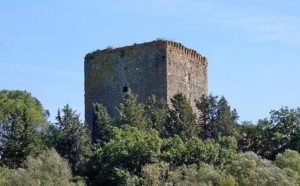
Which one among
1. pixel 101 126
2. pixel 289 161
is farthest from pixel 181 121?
pixel 289 161

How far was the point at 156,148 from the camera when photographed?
48.1m

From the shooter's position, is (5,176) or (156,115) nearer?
(5,176)

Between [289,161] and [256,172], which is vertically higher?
[289,161]

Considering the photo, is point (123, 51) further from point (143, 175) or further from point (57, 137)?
point (143, 175)

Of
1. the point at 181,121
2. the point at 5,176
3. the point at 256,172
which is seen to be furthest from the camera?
the point at 181,121

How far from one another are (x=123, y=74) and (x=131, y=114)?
684cm

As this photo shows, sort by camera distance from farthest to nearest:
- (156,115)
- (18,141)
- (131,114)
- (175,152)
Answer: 1. (156,115)
2. (131,114)
3. (18,141)
4. (175,152)

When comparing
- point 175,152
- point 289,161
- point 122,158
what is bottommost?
point 289,161

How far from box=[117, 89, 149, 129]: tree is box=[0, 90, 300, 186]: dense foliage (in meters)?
0.06

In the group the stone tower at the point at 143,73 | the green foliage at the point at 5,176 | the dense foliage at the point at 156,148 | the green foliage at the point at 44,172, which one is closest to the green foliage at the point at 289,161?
→ the dense foliage at the point at 156,148

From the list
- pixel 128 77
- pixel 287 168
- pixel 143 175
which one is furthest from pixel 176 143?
pixel 128 77

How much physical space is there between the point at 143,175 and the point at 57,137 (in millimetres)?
7923

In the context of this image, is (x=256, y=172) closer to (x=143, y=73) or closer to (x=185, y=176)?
(x=185, y=176)

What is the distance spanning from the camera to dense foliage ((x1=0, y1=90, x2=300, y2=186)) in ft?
148
